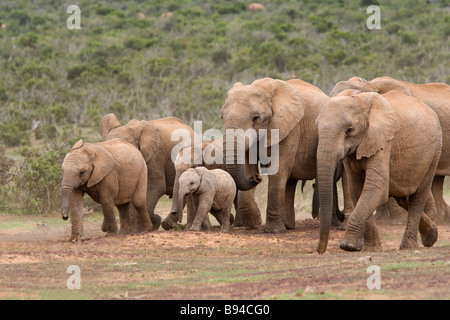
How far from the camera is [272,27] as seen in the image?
49.4 m

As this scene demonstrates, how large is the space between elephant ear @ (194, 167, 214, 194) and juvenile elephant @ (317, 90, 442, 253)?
10.1ft

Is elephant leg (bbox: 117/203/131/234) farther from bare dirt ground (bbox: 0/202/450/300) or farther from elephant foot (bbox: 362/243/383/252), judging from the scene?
elephant foot (bbox: 362/243/383/252)

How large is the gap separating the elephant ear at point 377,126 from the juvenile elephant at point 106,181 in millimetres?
4501

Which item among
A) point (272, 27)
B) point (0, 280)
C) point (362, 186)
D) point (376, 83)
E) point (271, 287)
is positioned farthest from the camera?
point (272, 27)

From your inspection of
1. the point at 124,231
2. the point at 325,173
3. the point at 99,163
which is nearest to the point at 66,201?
the point at 99,163

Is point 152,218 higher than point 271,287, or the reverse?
point 271,287

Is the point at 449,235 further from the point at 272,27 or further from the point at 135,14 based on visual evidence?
the point at 135,14

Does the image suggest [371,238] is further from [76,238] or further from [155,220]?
[155,220]

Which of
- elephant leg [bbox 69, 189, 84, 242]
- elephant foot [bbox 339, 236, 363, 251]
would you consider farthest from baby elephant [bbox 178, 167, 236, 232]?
elephant foot [bbox 339, 236, 363, 251]

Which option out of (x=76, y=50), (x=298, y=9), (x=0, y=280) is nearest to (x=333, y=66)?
(x=76, y=50)

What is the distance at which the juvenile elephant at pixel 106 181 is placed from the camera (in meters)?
13.2

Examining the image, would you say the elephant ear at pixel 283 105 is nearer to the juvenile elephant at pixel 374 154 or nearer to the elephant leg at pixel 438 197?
the juvenile elephant at pixel 374 154

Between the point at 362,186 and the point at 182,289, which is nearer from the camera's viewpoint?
the point at 182,289

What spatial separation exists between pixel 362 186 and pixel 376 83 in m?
3.14
